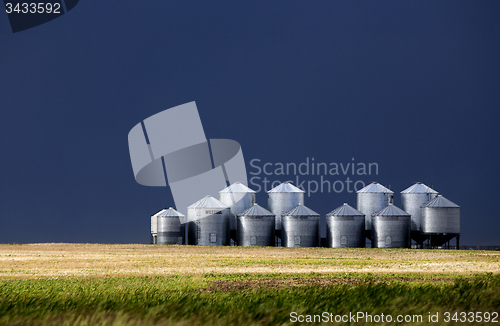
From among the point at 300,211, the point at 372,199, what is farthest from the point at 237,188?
the point at 372,199

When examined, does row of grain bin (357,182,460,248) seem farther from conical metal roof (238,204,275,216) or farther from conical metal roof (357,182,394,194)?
conical metal roof (238,204,275,216)

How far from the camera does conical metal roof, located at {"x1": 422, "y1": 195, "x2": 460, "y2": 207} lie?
239 ft

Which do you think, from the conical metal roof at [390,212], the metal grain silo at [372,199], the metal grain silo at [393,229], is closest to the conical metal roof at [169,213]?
the metal grain silo at [372,199]

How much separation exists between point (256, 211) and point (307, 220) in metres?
6.82

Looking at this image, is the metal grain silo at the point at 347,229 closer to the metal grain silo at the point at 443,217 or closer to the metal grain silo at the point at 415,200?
the metal grain silo at the point at 443,217

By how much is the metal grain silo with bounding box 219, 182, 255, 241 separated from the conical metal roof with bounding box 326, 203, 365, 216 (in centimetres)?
1283

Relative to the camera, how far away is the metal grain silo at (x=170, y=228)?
77.9 m

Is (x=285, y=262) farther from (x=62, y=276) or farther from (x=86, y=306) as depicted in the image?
(x=86, y=306)

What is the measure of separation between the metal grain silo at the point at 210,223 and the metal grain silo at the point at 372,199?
18.9 m

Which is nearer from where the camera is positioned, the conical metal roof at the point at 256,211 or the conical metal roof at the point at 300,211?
the conical metal roof at the point at 300,211

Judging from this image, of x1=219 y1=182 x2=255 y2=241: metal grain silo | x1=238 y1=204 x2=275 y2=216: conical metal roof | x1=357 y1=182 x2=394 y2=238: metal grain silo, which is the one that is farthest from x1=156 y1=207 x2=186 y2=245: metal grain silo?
x1=357 y1=182 x2=394 y2=238: metal grain silo

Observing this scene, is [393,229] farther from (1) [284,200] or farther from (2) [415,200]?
(1) [284,200]

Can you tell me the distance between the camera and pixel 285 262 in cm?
4691

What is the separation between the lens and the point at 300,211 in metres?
73.5
